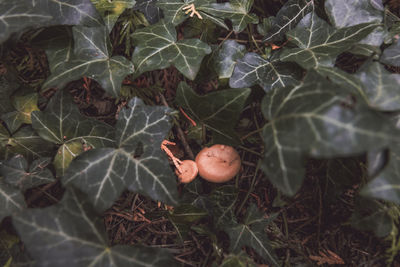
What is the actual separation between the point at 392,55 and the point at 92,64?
1268mm

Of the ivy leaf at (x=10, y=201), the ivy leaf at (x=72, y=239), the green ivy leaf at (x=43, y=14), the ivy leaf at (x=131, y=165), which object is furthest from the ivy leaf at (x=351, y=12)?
the ivy leaf at (x=10, y=201)

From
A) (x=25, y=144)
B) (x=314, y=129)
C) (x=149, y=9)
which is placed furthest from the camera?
(x=149, y=9)

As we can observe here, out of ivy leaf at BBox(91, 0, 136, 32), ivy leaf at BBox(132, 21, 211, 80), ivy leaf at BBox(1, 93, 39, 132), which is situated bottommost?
ivy leaf at BBox(1, 93, 39, 132)

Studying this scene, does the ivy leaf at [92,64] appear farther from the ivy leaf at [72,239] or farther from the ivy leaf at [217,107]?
the ivy leaf at [72,239]

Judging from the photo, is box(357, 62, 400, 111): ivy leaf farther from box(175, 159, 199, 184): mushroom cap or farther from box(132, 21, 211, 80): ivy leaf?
box(175, 159, 199, 184): mushroom cap

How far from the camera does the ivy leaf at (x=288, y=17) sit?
54.8 inches

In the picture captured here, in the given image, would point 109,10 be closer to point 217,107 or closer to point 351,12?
point 217,107

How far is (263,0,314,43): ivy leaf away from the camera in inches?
54.8

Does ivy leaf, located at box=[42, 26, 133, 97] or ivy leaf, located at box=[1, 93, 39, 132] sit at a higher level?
ivy leaf, located at box=[42, 26, 133, 97]

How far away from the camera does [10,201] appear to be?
111cm

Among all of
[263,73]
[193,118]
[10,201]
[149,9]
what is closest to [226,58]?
[263,73]

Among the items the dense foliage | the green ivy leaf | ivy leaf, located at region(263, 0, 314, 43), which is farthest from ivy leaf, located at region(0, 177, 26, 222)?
ivy leaf, located at region(263, 0, 314, 43)

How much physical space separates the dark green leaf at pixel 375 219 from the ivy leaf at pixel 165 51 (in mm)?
842

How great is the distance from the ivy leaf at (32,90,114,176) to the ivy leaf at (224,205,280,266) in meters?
0.65
